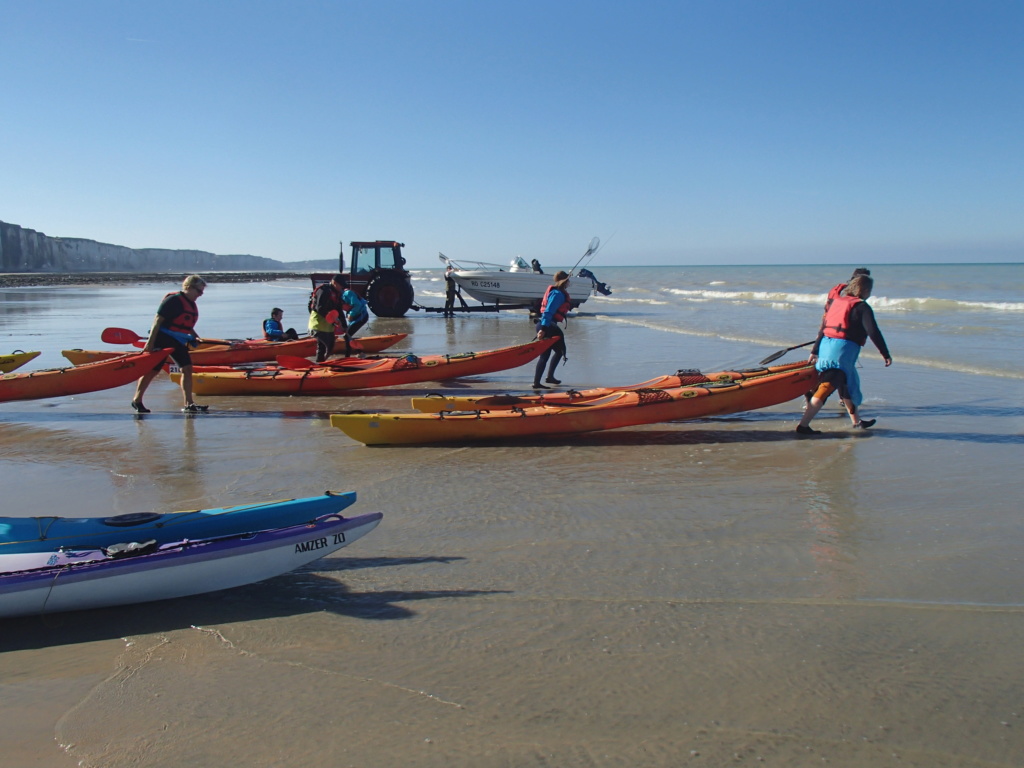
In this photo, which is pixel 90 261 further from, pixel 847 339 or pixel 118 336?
pixel 847 339

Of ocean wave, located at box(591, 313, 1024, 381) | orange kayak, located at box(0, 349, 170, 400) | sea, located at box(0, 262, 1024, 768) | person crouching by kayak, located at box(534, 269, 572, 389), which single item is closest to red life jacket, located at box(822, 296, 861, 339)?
sea, located at box(0, 262, 1024, 768)

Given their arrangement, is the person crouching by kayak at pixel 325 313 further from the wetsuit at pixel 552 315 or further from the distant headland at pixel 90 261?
the distant headland at pixel 90 261

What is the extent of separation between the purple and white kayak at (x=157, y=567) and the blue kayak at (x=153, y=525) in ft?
0.34

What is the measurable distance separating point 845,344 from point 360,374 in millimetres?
5330

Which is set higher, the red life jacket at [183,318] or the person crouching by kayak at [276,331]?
the red life jacket at [183,318]

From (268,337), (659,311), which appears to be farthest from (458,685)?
(659,311)

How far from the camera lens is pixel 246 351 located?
11727 millimetres

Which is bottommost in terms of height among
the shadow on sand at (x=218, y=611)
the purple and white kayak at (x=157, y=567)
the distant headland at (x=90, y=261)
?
the shadow on sand at (x=218, y=611)

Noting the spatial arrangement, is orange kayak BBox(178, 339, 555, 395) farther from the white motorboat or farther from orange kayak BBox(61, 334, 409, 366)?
the white motorboat

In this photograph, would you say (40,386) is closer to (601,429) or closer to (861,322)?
(601,429)

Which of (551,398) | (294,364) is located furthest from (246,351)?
(551,398)

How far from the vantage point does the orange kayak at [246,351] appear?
1127 centimetres

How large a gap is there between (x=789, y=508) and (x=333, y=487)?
3.03 metres

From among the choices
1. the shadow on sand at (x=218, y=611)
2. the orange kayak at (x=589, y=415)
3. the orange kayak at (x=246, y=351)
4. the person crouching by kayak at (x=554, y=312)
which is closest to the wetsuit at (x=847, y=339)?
the orange kayak at (x=589, y=415)
